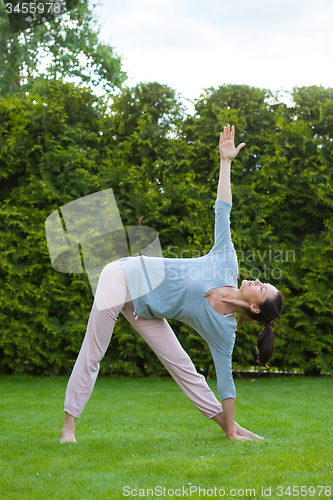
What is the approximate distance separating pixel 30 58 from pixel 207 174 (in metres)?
9.43


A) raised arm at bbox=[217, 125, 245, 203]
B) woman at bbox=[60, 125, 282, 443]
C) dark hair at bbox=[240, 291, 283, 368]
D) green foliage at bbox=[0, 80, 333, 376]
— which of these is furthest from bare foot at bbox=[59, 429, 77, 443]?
green foliage at bbox=[0, 80, 333, 376]

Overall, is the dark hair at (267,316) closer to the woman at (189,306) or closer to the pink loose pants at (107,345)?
the woman at (189,306)

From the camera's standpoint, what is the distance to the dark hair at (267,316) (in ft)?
8.96

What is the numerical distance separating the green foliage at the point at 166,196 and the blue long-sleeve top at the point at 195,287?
2.90 metres

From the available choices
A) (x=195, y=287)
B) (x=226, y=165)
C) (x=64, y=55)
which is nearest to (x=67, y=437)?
(x=195, y=287)

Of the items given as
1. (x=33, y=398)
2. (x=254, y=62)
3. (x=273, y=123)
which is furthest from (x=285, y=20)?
(x=33, y=398)

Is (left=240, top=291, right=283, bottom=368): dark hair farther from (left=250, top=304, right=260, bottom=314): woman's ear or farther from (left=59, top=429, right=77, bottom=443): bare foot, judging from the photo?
(left=59, top=429, right=77, bottom=443): bare foot

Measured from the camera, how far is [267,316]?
2.76 m

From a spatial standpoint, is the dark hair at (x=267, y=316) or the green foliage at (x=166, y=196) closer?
the dark hair at (x=267, y=316)

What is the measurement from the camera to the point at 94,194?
238 inches

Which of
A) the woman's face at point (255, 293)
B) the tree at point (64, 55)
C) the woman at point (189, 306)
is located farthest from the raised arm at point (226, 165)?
the tree at point (64, 55)

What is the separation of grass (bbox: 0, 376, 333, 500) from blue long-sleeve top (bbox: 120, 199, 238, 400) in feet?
1.63

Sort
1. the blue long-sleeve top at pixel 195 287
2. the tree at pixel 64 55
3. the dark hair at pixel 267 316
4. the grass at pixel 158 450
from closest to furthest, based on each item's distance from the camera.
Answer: the grass at pixel 158 450, the blue long-sleeve top at pixel 195 287, the dark hair at pixel 267 316, the tree at pixel 64 55

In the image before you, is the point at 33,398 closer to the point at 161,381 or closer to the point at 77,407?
the point at 161,381
